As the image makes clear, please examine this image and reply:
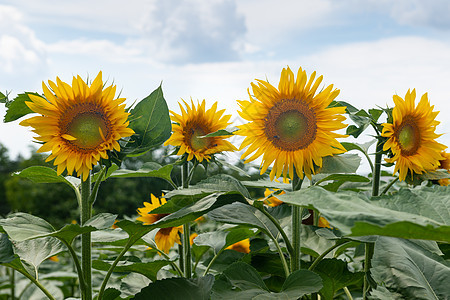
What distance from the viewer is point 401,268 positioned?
2.26ft

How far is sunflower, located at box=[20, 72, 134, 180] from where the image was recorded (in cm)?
82

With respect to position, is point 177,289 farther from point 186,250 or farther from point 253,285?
point 186,250

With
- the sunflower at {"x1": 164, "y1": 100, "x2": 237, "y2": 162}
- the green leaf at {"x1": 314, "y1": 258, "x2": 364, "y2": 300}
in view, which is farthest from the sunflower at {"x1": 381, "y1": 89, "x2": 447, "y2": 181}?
the sunflower at {"x1": 164, "y1": 100, "x2": 237, "y2": 162}

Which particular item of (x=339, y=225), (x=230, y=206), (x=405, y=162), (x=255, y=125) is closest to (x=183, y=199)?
(x=230, y=206)

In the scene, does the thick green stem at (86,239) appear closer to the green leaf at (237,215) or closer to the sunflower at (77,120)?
the sunflower at (77,120)

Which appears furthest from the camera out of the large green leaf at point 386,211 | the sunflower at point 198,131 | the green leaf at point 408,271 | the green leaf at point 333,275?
the sunflower at point 198,131

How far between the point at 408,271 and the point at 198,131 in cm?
55

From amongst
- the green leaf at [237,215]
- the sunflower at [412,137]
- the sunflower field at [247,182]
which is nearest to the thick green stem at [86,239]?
the sunflower field at [247,182]

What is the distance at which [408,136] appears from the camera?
3.25ft

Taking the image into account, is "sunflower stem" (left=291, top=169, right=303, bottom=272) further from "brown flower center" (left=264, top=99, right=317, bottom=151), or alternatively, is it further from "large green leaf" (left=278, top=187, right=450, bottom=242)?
"large green leaf" (left=278, top=187, right=450, bottom=242)

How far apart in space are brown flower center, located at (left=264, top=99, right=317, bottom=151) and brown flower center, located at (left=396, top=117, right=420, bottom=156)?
8.1 inches

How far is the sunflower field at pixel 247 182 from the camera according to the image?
692mm

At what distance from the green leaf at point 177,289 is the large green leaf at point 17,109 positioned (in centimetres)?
39

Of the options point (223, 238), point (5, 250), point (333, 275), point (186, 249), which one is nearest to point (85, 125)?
point (5, 250)
